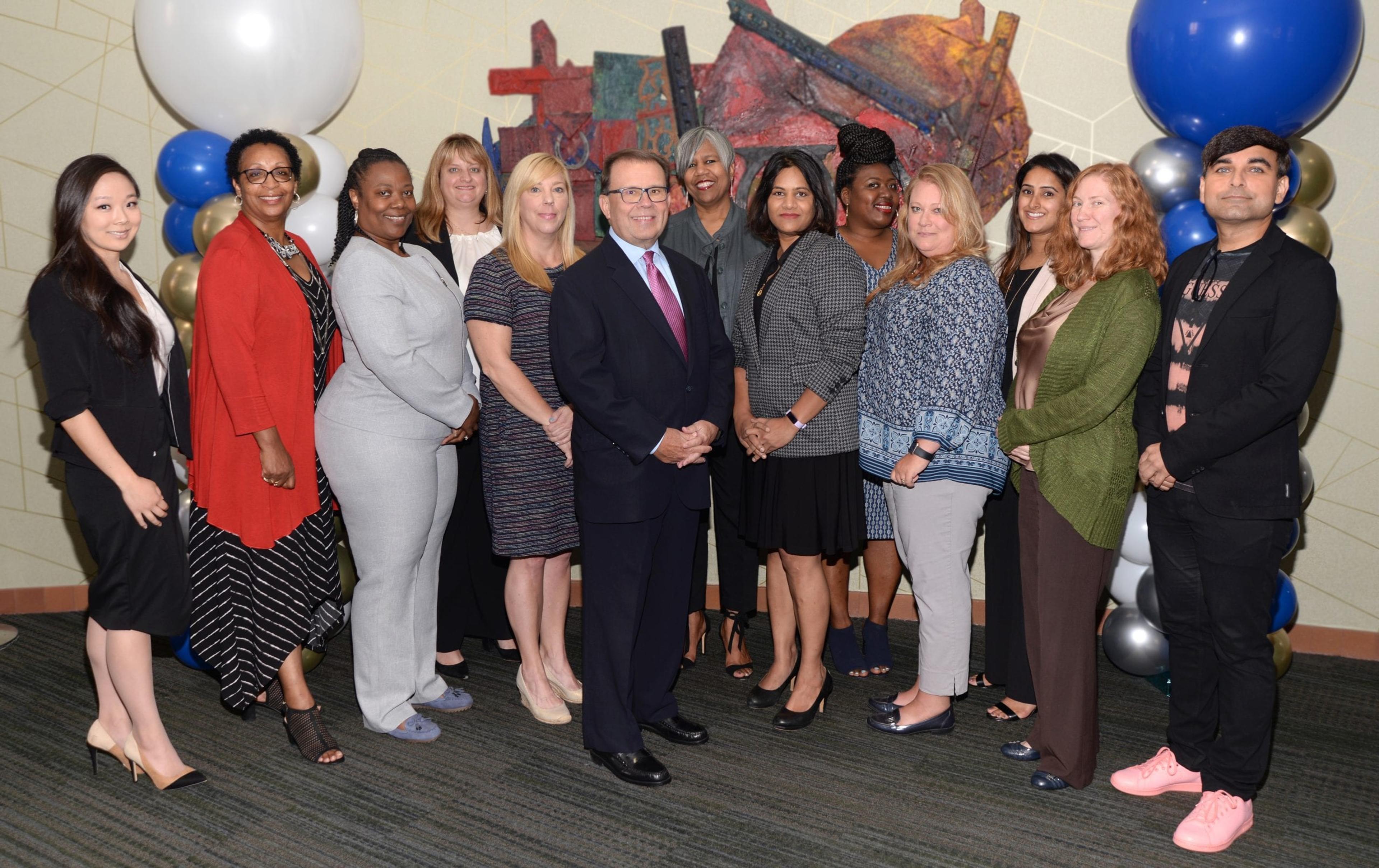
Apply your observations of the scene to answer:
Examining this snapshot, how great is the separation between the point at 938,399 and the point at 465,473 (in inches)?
66.9

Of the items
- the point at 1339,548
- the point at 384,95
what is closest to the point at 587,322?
the point at 384,95

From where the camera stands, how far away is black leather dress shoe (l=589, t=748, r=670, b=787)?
298cm

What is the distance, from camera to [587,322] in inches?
112

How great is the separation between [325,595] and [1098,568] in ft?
7.27

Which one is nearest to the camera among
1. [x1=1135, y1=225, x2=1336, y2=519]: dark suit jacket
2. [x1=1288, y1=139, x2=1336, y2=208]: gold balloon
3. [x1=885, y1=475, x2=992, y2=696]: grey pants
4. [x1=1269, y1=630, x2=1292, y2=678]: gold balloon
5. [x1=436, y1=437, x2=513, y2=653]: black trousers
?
[x1=1135, y1=225, x2=1336, y2=519]: dark suit jacket

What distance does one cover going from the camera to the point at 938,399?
301 centimetres

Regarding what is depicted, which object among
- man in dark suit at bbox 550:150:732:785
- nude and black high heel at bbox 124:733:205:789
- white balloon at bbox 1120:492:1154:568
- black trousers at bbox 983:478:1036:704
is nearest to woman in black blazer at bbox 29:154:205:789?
nude and black high heel at bbox 124:733:205:789

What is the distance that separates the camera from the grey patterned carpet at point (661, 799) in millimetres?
2652

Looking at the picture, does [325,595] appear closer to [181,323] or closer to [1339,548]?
[181,323]

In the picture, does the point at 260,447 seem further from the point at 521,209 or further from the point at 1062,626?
the point at 1062,626

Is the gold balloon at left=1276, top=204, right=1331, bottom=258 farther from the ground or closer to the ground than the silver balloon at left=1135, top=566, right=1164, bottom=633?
farther from the ground

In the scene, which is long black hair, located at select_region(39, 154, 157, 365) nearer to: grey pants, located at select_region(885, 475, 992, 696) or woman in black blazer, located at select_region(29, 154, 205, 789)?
woman in black blazer, located at select_region(29, 154, 205, 789)

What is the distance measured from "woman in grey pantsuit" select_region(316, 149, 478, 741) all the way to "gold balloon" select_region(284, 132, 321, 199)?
67cm

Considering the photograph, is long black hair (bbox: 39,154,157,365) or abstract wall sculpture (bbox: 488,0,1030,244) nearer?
long black hair (bbox: 39,154,157,365)
